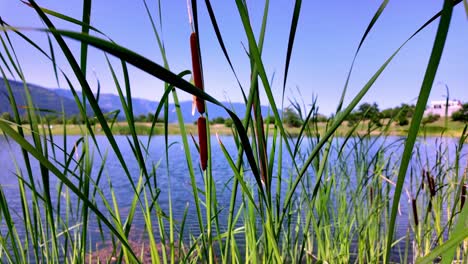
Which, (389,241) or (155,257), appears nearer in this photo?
(389,241)

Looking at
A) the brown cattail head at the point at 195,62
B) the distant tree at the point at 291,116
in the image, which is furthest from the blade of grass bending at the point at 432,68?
the distant tree at the point at 291,116

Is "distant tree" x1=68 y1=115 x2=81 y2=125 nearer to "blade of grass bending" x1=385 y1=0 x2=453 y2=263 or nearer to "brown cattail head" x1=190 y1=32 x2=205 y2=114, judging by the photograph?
"brown cattail head" x1=190 y1=32 x2=205 y2=114

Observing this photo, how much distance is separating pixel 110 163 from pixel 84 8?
30.2ft

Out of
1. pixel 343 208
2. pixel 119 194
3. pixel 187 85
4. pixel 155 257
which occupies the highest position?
pixel 187 85

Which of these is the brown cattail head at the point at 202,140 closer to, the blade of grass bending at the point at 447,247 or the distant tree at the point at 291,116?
the blade of grass bending at the point at 447,247

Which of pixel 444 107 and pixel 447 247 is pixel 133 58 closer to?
pixel 447 247

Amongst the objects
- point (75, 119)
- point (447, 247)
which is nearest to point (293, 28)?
point (447, 247)

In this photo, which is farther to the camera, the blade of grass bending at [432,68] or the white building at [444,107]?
the white building at [444,107]

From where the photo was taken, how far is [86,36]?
0.15 m

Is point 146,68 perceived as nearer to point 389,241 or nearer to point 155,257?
point 389,241

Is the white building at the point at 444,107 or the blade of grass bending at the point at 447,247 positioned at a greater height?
the white building at the point at 444,107

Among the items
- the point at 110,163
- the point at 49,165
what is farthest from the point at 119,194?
the point at 49,165

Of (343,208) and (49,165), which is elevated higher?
(49,165)

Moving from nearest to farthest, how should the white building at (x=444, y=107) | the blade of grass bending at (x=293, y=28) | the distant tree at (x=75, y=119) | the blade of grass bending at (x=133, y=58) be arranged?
the blade of grass bending at (x=133, y=58) < the blade of grass bending at (x=293, y=28) < the distant tree at (x=75, y=119) < the white building at (x=444, y=107)
